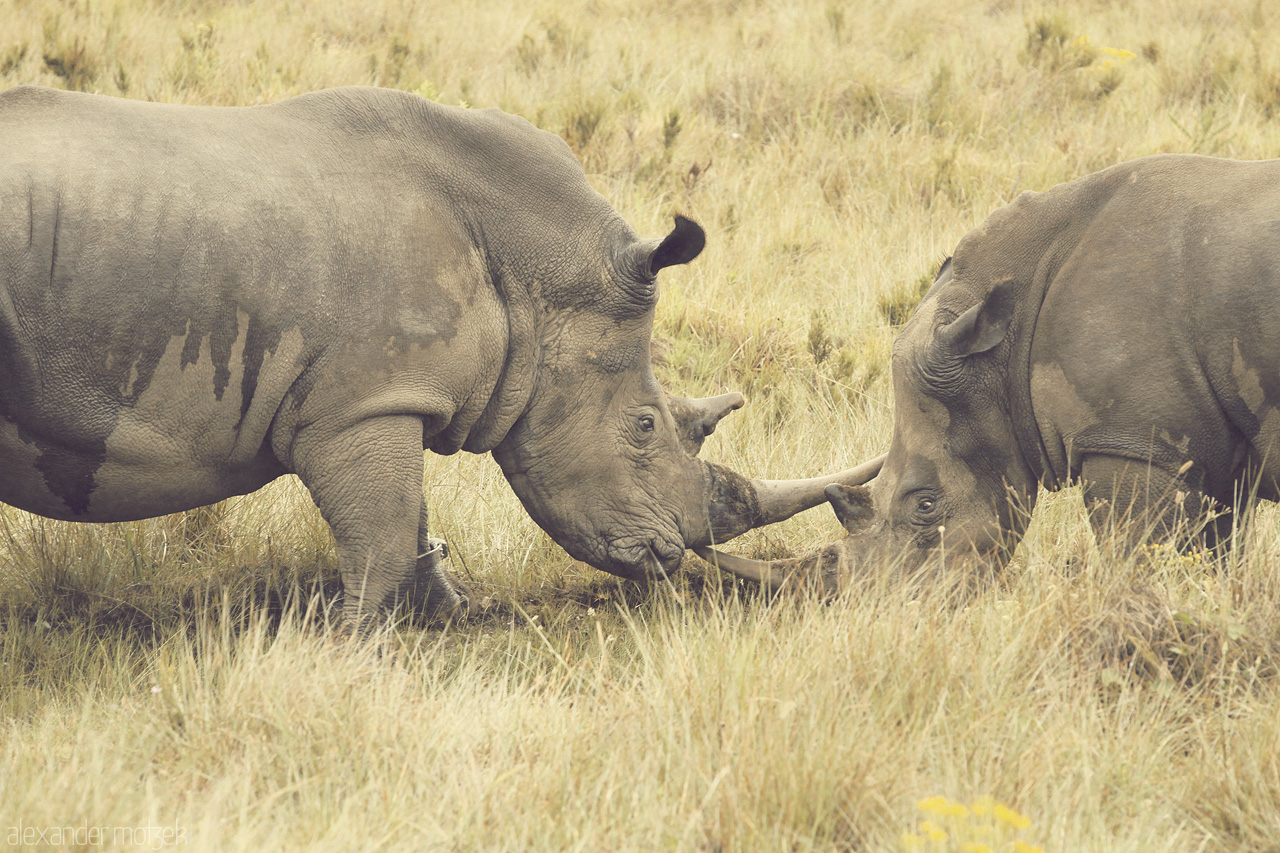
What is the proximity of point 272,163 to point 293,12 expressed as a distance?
26.6 feet

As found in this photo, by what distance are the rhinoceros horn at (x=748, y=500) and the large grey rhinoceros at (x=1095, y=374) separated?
10 centimetres

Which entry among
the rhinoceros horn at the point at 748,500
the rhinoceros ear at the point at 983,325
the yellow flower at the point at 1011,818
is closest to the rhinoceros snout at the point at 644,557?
the rhinoceros horn at the point at 748,500

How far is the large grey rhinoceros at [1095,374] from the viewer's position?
4012 mm

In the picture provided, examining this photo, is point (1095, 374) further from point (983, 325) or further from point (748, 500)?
point (748, 500)

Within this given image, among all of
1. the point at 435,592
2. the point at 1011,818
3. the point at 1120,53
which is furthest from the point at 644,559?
the point at 1120,53

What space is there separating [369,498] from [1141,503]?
2.37m

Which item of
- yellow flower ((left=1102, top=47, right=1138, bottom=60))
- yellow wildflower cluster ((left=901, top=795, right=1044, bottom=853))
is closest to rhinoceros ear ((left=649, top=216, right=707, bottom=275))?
yellow wildflower cluster ((left=901, top=795, right=1044, bottom=853))

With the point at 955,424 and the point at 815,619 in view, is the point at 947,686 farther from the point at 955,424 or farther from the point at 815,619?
the point at 955,424

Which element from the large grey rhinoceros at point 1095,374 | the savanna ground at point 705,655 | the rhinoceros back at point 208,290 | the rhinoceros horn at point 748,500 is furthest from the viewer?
the rhinoceros horn at point 748,500

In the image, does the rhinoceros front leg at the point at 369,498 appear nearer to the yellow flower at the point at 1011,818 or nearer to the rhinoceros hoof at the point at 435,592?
the rhinoceros hoof at the point at 435,592

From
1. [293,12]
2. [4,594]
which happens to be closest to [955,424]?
[4,594]

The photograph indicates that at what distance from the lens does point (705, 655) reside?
362 centimetres

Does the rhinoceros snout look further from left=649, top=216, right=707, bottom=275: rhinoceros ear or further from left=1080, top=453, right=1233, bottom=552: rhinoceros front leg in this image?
left=1080, top=453, right=1233, bottom=552: rhinoceros front leg

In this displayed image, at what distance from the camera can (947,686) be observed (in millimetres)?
3449
